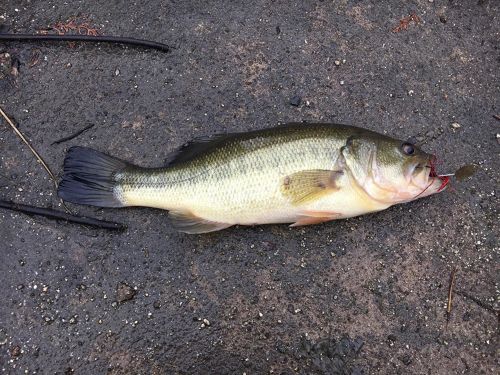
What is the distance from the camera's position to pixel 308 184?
3236mm

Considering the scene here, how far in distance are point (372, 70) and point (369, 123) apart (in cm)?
48

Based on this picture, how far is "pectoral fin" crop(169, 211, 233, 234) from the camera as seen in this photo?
11.2 ft

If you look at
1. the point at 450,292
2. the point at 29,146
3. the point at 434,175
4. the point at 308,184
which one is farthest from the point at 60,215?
the point at 450,292

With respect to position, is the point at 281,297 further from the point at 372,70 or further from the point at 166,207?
the point at 372,70

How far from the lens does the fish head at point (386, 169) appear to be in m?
3.30

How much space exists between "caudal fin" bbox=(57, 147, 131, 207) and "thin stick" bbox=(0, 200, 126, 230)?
13cm

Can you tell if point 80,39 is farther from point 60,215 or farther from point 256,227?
point 256,227

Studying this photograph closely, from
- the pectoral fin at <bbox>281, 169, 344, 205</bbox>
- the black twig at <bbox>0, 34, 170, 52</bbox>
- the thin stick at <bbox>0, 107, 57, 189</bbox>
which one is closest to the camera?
the pectoral fin at <bbox>281, 169, 344, 205</bbox>

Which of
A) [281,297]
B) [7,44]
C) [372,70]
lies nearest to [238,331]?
[281,297]

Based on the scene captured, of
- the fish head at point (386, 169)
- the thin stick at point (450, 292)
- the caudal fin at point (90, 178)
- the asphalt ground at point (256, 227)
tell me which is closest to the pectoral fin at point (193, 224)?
the asphalt ground at point (256, 227)

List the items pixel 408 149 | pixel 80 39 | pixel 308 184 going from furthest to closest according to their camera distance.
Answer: pixel 80 39, pixel 408 149, pixel 308 184

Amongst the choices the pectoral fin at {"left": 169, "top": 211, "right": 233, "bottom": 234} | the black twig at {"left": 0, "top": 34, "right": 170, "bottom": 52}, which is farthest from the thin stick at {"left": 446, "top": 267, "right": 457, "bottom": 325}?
the black twig at {"left": 0, "top": 34, "right": 170, "bottom": 52}

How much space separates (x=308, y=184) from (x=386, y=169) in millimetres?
581

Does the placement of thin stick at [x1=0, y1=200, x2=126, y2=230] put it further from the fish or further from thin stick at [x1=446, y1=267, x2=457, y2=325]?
thin stick at [x1=446, y1=267, x2=457, y2=325]
